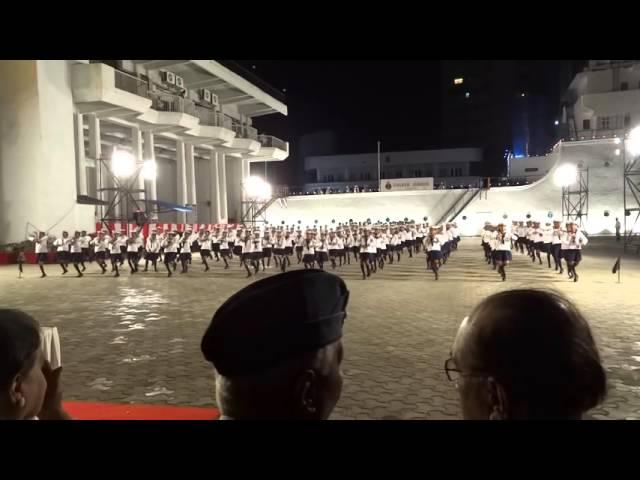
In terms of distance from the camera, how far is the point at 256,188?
A: 43250mm

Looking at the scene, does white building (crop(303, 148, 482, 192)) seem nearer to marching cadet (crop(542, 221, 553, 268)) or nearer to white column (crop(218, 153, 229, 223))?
white column (crop(218, 153, 229, 223))

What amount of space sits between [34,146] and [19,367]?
81.4 ft

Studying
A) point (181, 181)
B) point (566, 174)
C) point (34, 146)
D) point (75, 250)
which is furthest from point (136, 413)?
point (566, 174)

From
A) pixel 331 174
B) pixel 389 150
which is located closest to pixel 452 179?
pixel 389 150

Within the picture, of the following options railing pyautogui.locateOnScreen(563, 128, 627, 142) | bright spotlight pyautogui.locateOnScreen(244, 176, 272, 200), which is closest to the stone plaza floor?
railing pyautogui.locateOnScreen(563, 128, 627, 142)

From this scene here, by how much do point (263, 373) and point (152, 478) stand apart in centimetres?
34

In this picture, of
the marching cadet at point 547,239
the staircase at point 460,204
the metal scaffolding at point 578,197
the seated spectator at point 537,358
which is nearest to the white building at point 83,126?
the staircase at point 460,204

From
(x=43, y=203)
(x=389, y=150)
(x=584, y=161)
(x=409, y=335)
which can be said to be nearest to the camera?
(x=409, y=335)

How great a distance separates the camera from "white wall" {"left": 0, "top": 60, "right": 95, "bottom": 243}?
2270 centimetres

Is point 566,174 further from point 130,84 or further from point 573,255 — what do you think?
point 130,84

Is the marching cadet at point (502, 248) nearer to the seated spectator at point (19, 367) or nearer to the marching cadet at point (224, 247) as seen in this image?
the marching cadet at point (224, 247)

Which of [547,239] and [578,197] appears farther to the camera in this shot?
[578,197]
